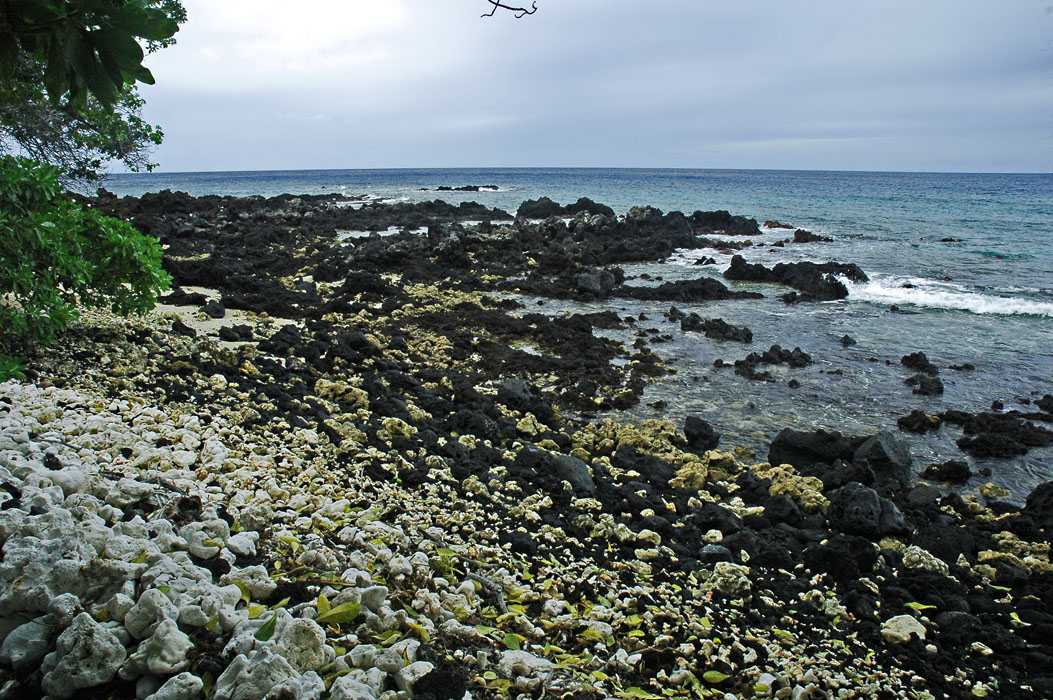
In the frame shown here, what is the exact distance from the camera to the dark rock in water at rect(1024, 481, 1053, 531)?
569cm

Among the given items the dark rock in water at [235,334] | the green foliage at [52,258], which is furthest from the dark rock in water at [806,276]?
the green foliage at [52,258]

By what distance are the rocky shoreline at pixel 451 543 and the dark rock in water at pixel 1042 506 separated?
0.02 metres

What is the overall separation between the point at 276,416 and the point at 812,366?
29.4 feet

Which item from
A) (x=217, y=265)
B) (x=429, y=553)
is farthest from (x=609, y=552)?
(x=217, y=265)

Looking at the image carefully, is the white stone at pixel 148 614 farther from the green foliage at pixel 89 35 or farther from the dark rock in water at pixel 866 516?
the dark rock in water at pixel 866 516

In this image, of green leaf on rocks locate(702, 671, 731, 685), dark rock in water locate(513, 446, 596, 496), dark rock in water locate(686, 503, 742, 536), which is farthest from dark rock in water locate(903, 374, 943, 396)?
green leaf on rocks locate(702, 671, 731, 685)

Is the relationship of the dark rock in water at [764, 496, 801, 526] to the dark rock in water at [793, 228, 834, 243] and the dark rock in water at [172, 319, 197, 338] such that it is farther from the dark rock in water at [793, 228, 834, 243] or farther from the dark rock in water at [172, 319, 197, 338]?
the dark rock in water at [793, 228, 834, 243]

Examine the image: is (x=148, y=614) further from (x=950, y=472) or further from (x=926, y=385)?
(x=926, y=385)

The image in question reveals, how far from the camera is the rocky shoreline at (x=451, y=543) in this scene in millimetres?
2906

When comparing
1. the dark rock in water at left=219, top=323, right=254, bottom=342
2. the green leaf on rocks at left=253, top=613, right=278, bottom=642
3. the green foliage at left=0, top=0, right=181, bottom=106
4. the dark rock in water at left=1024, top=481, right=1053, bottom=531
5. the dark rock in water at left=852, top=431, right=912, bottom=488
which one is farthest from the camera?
the dark rock in water at left=219, top=323, right=254, bottom=342

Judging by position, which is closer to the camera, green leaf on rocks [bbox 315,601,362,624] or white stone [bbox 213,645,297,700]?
white stone [bbox 213,645,297,700]

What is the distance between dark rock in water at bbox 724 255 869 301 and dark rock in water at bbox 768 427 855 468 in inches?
409

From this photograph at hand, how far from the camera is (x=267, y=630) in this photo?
293cm

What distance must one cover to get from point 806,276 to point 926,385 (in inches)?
347
